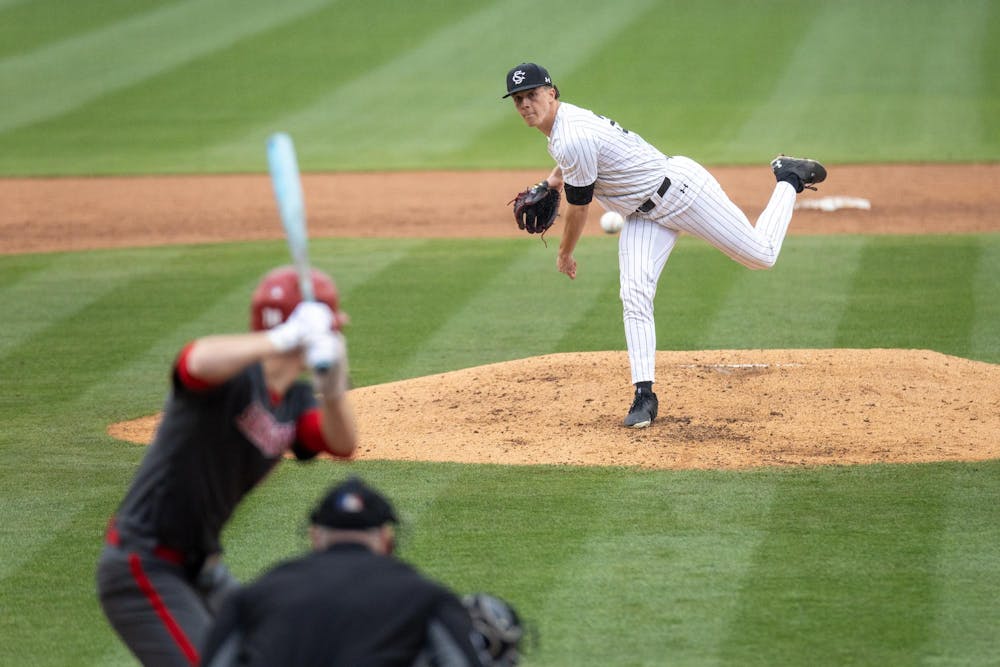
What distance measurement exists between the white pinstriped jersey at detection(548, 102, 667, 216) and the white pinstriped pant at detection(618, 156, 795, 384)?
12 centimetres

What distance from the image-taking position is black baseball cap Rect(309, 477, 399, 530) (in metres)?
3.55

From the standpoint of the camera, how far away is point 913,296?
11.5m

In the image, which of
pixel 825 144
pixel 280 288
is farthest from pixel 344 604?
pixel 825 144

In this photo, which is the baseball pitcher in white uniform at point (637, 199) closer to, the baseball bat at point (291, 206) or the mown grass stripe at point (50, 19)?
the baseball bat at point (291, 206)

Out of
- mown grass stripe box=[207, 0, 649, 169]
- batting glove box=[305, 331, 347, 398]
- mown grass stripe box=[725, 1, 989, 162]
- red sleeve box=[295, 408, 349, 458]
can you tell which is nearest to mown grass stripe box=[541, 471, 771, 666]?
red sleeve box=[295, 408, 349, 458]

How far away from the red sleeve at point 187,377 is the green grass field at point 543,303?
197 cm

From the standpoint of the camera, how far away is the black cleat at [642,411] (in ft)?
26.9

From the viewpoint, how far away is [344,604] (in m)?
3.39

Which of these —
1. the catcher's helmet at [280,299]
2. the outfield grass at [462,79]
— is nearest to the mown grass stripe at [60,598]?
the catcher's helmet at [280,299]

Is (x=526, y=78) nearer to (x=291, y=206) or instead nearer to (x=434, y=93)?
(x=291, y=206)

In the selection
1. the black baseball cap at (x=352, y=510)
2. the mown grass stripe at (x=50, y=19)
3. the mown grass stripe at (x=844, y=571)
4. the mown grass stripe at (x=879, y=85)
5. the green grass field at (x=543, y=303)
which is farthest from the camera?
the mown grass stripe at (x=50, y=19)

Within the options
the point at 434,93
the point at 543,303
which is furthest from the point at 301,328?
the point at 434,93

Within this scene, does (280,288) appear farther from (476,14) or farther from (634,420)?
(476,14)

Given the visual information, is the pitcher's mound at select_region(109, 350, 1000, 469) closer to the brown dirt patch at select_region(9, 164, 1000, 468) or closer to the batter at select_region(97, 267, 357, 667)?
the brown dirt patch at select_region(9, 164, 1000, 468)
